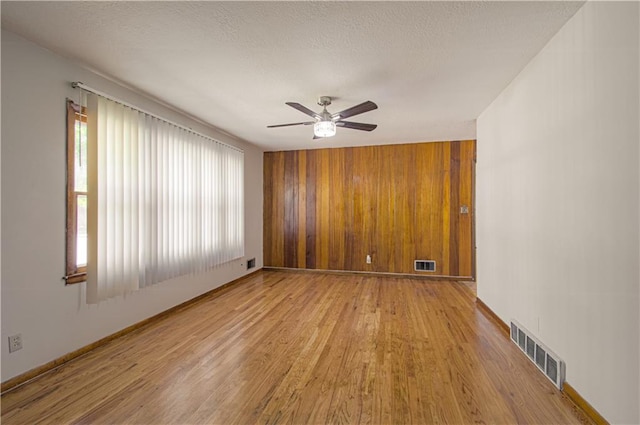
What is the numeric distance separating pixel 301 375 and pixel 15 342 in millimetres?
2072

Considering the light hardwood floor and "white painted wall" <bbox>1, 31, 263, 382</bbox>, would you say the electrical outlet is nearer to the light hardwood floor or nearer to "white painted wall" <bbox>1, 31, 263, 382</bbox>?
"white painted wall" <bbox>1, 31, 263, 382</bbox>

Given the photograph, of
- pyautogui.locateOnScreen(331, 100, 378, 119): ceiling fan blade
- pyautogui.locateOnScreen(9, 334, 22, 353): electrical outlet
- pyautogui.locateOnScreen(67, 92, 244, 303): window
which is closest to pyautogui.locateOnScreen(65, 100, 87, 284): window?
pyautogui.locateOnScreen(67, 92, 244, 303): window

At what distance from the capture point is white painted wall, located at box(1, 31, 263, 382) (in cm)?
202

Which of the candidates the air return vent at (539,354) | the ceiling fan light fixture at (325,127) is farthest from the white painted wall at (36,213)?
the air return vent at (539,354)

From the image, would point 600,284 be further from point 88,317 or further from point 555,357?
point 88,317

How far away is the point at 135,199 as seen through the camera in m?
2.96

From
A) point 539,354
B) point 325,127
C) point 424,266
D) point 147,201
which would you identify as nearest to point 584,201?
point 539,354

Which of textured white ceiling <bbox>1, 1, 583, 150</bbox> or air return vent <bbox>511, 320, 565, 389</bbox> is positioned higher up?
textured white ceiling <bbox>1, 1, 583, 150</bbox>

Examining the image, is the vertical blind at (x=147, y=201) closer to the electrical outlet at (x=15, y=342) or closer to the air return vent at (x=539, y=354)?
the electrical outlet at (x=15, y=342)

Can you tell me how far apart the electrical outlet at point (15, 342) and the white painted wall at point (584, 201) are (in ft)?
12.5

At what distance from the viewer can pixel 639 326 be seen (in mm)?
1404

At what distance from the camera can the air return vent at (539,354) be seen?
2002 mm

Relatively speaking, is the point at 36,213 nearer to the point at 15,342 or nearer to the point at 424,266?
the point at 15,342

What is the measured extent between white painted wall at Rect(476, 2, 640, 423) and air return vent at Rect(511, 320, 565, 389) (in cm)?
7
